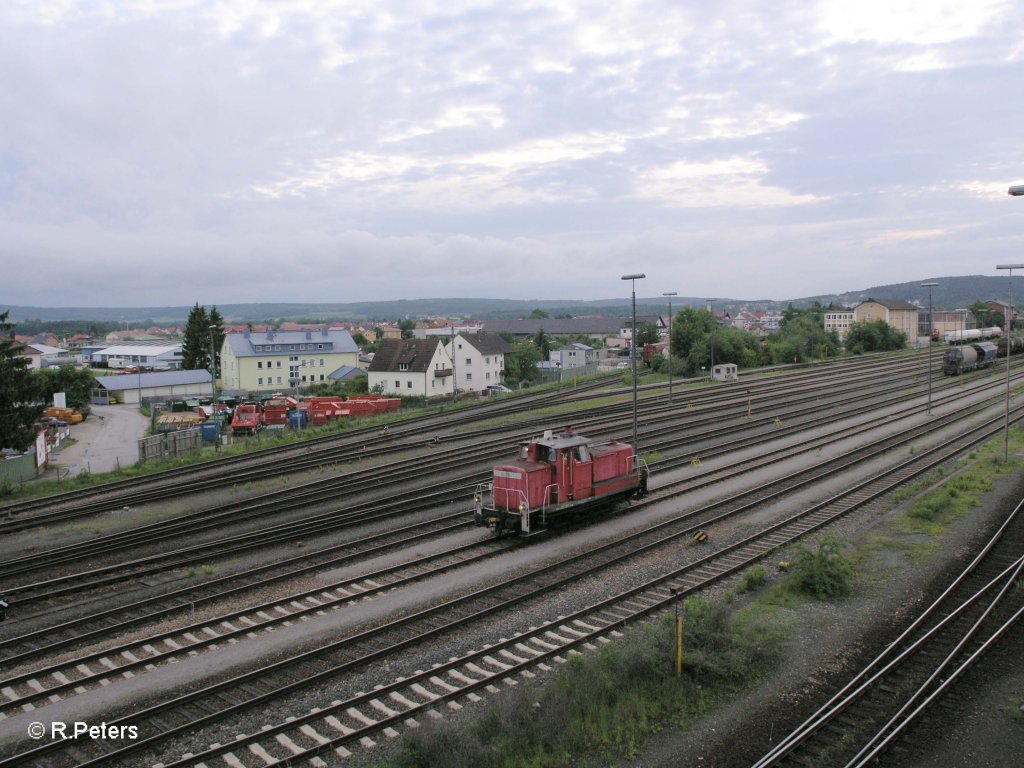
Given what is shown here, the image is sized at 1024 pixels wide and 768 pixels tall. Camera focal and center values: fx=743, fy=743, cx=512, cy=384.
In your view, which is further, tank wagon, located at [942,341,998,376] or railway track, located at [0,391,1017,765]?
tank wagon, located at [942,341,998,376]

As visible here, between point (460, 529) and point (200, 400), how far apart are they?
178ft

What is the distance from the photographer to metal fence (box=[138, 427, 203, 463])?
35.3 meters

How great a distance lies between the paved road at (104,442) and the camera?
1464 inches

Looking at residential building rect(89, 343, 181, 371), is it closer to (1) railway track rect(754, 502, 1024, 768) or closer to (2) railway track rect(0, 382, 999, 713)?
(2) railway track rect(0, 382, 999, 713)

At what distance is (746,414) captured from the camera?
42969mm

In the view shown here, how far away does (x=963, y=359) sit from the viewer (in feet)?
214

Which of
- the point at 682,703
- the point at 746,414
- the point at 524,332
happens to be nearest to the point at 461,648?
the point at 682,703

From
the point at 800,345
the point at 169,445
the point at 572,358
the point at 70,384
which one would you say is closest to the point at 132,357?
the point at 70,384

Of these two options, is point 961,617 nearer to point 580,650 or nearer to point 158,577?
point 580,650

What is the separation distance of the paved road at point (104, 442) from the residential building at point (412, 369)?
67.7ft

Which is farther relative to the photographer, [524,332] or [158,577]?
[524,332]

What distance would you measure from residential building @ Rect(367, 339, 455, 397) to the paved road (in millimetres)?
20639

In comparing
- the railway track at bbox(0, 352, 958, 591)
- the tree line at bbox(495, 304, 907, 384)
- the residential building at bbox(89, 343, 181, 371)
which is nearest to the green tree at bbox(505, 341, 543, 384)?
the tree line at bbox(495, 304, 907, 384)

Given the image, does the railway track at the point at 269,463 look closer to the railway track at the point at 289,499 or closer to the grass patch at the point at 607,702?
the railway track at the point at 289,499
